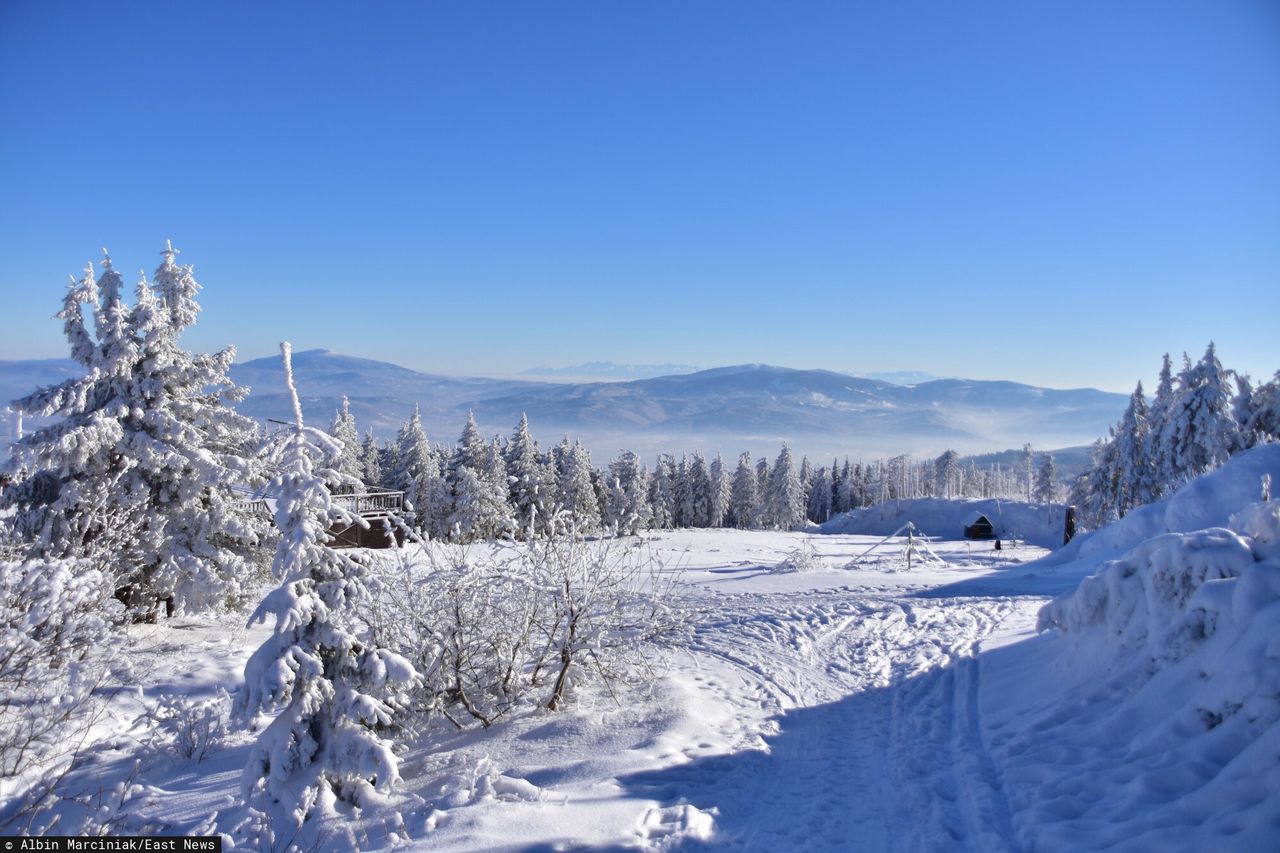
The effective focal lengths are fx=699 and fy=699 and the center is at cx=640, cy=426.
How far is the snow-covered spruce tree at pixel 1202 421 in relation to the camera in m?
30.1

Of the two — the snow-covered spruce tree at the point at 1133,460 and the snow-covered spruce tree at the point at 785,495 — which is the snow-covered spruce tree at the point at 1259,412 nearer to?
the snow-covered spruce tree at the point at 1133,460

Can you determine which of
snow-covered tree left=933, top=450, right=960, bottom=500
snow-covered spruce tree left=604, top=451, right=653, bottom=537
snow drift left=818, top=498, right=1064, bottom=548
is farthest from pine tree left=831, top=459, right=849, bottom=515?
snow-covered spruce tree left=604, top=451, right=653, bottom=537

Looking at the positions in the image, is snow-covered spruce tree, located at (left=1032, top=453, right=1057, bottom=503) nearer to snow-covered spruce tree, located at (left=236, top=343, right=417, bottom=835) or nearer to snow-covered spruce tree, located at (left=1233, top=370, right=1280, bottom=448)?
snow-covered spruce tree, located at (left=1233, top=370, right=1280, bottom=448)

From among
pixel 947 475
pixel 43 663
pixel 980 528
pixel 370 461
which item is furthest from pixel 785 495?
pixel 43 663

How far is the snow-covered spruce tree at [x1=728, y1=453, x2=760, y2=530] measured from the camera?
8456 cm

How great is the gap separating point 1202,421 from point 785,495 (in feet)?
166

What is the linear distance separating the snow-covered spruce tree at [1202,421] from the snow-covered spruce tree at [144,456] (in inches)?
1394

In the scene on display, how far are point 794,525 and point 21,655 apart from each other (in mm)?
77827

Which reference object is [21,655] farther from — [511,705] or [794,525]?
[794,525]

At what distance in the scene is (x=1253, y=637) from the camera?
5.66m

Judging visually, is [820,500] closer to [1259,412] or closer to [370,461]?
[370,461]

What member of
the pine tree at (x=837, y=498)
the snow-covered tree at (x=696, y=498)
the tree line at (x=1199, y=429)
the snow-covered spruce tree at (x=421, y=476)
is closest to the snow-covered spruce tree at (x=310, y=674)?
the tree line at (x=1199, y=429)

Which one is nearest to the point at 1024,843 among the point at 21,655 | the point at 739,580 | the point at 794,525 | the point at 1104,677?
the point at 1104,677

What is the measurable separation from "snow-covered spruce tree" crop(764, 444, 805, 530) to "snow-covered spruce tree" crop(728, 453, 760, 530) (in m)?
3.14
